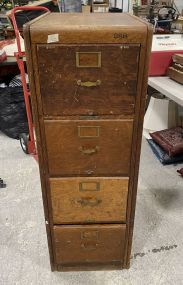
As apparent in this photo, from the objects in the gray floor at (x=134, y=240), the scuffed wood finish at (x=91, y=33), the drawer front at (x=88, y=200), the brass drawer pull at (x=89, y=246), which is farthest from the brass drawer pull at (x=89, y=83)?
the gray floor at (x=134, y=240)

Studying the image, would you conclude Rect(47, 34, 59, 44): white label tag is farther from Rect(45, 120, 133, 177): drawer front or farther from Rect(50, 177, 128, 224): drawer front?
Rect(50, 177, 128, 224): drawer front

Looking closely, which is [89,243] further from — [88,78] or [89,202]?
[88,78]

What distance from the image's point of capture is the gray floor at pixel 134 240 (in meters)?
1.31

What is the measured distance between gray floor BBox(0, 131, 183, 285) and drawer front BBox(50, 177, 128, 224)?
37 cm

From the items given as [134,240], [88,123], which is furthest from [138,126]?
[134,240]

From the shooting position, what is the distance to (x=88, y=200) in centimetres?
110

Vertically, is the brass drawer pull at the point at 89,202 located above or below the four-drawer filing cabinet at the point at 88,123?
below

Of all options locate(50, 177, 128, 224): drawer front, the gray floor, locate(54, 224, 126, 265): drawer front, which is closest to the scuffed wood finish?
locate(50, 177, 128, 224): drawer front

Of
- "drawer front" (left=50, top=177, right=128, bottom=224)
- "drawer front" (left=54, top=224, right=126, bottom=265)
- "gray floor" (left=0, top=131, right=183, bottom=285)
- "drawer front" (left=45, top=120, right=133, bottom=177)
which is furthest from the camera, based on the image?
"gray floor" (left=0, top=131, right=183, bottom=285)

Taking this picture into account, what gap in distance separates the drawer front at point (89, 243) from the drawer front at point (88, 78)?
0.56 metres

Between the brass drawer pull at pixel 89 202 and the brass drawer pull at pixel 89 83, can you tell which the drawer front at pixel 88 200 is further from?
the brass drawer pull at pixel 89 83

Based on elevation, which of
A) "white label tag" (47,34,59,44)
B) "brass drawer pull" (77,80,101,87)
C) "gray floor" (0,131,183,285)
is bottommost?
"gray floor" (0,131,183,285)

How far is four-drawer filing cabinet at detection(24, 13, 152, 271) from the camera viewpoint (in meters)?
0.78

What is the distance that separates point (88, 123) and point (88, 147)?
10 cm
